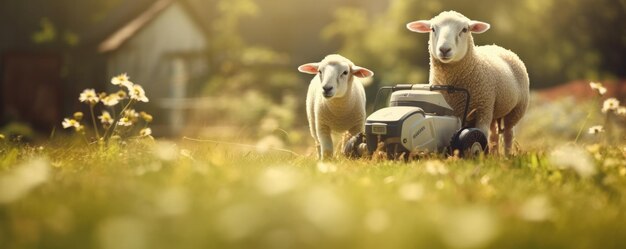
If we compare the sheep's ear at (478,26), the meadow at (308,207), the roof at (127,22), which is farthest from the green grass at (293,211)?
the roof at (127,22)

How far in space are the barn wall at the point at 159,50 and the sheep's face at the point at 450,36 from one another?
17.9 metres

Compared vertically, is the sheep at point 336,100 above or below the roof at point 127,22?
→ above

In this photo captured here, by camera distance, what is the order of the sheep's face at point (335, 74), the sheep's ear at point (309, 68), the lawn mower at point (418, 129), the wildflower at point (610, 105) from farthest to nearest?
the sheep's ear at point (309, 68)
the wildflower at point (610, 105)
the sheep's face at point (335, 74)
the lawn mower at point (418, 129)

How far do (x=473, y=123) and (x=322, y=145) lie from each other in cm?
146

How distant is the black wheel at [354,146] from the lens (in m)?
7.39

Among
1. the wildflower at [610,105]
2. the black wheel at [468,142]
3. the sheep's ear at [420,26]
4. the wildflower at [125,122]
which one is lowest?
the black wheel at [468,142]

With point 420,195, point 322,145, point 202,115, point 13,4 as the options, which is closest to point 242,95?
point 202,115

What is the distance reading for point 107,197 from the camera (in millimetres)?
3580

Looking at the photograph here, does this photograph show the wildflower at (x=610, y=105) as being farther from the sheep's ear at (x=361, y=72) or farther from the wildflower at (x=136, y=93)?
the wildflower at (x=136, y=93)

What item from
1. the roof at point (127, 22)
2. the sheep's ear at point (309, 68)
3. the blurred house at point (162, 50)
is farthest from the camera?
the blurred house at point (162, 50)

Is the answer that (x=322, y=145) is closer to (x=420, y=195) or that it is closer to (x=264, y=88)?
(x=420, y=195)

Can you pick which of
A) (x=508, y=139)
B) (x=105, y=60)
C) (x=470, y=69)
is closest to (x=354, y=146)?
(x=470, y=69)

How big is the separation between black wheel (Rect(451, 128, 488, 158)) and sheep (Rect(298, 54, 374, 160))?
1.02 meters

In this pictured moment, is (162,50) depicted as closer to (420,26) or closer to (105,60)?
(105,60)
